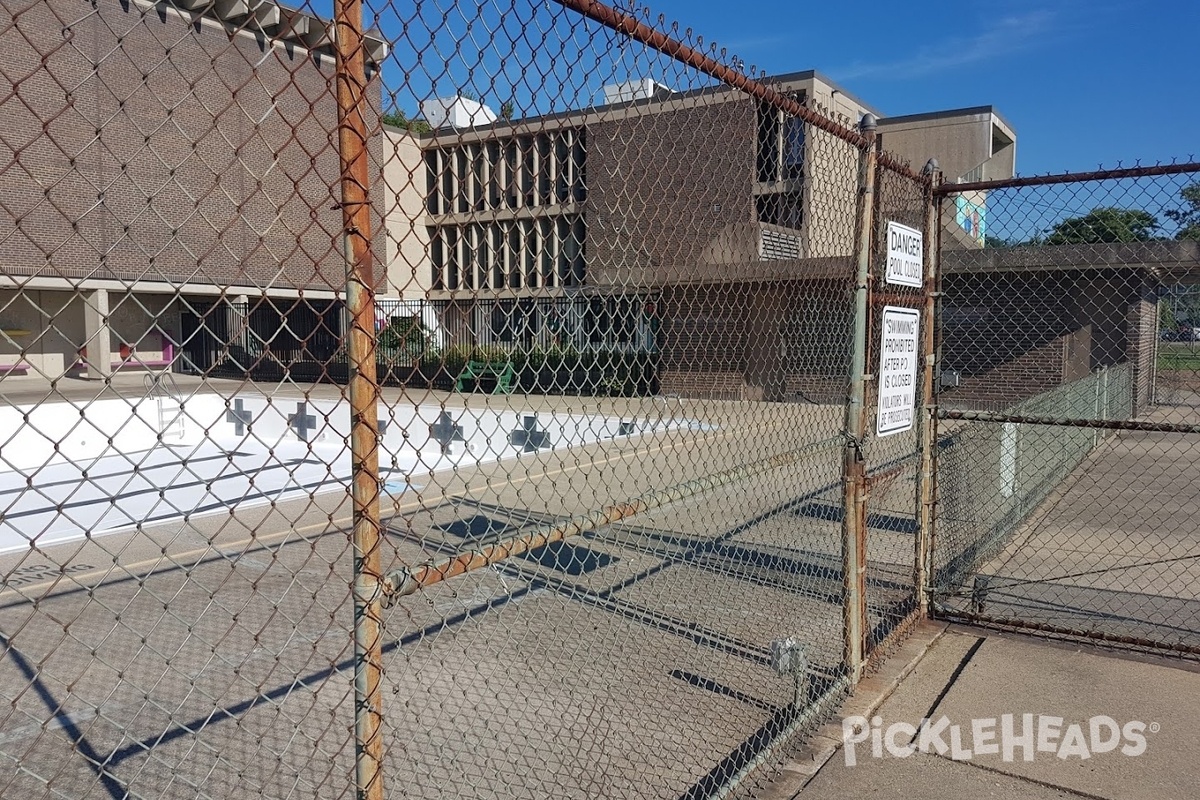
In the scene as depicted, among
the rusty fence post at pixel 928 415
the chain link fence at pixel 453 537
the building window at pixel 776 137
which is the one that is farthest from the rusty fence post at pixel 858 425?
the rusty fence post at pixel 928 415

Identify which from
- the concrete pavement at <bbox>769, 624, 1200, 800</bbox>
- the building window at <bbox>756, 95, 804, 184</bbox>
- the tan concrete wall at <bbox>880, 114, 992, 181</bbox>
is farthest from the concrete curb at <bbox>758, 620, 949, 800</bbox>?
the tan concrete wall at <bbox>880, 114, 992, 181</bbox>

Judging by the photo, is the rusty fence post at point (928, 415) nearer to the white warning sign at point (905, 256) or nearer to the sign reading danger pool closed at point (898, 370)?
the white warning sign at point (905, 256)

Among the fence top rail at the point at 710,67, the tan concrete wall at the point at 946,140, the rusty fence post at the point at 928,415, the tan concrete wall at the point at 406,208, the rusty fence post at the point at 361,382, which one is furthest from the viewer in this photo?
the tan concrete wall at the point at 946,140

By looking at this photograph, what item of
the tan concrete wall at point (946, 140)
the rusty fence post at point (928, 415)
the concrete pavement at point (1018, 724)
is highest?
the tan concrete wall at point (946, 140)

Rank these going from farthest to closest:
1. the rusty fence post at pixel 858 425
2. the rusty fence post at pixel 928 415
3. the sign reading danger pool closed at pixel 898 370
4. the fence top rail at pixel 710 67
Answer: the rusty fence post at pixel 928 415 → the sign reading danger pool closed at pixel 898 370 → the rusty fence post at pixel 858 425 → the fence top rail at pixel 710 67

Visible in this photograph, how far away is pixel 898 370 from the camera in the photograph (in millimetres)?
4773

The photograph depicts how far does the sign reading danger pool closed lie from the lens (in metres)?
4.57

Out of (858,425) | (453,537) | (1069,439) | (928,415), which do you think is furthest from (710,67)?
(1069,439)

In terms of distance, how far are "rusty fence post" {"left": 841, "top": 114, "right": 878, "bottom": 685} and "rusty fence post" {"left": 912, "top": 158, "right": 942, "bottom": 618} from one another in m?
1.06

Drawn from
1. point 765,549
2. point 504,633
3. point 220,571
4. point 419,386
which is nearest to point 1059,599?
point 765,549

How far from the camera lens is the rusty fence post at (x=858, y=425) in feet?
14.1

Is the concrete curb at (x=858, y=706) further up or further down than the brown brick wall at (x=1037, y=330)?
further down

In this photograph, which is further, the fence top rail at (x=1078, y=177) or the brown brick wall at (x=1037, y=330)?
the brown brick wall at (x=1037, y=330)

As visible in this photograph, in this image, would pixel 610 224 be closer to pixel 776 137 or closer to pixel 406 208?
pixel 776 137
